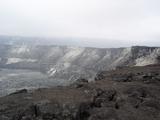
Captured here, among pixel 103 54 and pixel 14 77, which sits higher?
pixel 103 54

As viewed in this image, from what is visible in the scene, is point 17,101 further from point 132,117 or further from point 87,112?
point 132,117

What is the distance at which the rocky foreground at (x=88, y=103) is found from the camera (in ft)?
96.9

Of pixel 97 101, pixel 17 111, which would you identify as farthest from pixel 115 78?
pixel 17 111

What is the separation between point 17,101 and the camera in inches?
1262

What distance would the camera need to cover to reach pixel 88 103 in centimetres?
3198

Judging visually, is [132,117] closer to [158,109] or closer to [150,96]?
[158,109]

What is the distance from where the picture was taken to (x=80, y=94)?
34.7 meters

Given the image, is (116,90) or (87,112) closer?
(87,112)

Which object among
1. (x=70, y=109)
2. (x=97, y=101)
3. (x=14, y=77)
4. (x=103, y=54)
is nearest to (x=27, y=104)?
(x=70, y=109)

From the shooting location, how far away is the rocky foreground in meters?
29.5

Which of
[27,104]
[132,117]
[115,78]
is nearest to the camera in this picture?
[132,117]

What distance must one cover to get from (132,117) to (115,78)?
15.8 meters

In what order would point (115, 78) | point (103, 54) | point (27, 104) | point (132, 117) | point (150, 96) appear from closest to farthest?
1. point (132, 117)
2. point (27, 104)
3. point (150, 96)
4. point (115, 78)
5. point (103, 54)

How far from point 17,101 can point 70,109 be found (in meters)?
5.66
